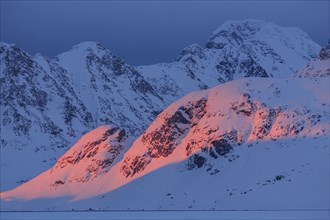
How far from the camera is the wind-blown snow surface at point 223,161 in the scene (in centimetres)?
10062

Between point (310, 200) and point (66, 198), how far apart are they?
199ft

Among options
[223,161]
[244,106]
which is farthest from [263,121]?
[223,161]

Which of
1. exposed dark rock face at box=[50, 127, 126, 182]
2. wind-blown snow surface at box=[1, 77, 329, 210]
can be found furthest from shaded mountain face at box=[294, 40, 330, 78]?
exposed dark rock face at box=[50, 127, 126, 182]

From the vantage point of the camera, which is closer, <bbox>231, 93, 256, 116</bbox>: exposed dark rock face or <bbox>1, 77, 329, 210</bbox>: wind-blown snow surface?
<bbox>1, 77, 329, 210</bbox>: wind-blown snow surface

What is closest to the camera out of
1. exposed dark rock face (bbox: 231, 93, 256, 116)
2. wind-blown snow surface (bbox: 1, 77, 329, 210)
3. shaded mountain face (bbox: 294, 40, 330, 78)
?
wind-blown snow surface (bbox: 1, 77, 329, 210)

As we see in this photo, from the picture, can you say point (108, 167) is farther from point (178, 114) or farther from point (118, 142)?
point (178, 114)

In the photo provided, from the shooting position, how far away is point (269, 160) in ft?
361

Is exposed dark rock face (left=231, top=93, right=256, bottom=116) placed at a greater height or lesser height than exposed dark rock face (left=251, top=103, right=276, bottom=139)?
greater

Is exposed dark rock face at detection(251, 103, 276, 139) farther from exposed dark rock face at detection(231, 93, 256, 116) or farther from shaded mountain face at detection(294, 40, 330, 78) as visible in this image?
shaded mountain face at detection(294, 40, 330, 78)

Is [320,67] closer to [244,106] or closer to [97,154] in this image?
[244,106]

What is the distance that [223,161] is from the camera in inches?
4653

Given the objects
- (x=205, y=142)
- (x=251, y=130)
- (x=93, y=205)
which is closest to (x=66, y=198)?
(x=93, y=205)

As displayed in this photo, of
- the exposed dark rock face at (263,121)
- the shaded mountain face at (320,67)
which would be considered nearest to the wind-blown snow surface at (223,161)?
the exposed dark rock face at (263,121)

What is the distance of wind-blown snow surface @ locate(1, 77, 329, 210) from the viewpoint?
100625mm
